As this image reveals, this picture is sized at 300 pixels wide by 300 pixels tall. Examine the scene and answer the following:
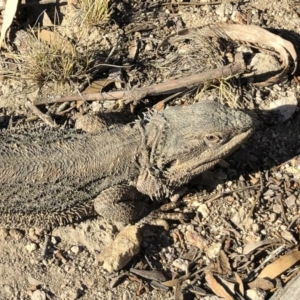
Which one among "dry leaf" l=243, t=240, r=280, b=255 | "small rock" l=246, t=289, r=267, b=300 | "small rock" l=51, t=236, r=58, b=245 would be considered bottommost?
"small rock" l=51, t=236, r=58, b=245

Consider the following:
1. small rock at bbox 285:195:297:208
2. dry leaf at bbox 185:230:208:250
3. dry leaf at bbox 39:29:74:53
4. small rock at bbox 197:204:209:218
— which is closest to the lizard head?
small rock at bbox 197:204:209:218

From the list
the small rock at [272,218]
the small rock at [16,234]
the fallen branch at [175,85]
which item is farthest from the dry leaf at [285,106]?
the small rock at [16,234]

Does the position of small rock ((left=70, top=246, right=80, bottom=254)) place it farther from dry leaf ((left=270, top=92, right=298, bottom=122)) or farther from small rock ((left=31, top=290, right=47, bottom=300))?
dry leaf ((left=270, top=92, right=298, bottom=122))

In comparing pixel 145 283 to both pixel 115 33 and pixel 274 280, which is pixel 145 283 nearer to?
pixel 274 280

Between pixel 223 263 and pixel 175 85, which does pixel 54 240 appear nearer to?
pixel 223 263

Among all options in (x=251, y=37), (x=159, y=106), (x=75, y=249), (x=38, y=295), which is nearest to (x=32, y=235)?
(x=75, y=249)

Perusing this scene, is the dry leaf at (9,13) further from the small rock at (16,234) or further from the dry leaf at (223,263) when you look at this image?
the dry leaf at (223,263)

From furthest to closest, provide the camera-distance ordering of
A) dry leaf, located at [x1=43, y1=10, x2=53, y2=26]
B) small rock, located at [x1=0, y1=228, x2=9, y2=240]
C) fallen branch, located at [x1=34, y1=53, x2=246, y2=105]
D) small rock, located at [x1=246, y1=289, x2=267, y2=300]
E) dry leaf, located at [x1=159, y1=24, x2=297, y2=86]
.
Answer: dry leaf, located at [x1=43, y1=10, x2=53, y2=26], dry leaf, located at [x1=159, y1=24, x2=297, y2=86], fallen branch, located at [x1=34, y1=53, x2=246, y2=105], small rock, located at [x1=0, y1=228, x2=9, y2=240], small rock, located at [x1=246, y1=289, x2=267, y2=300]
